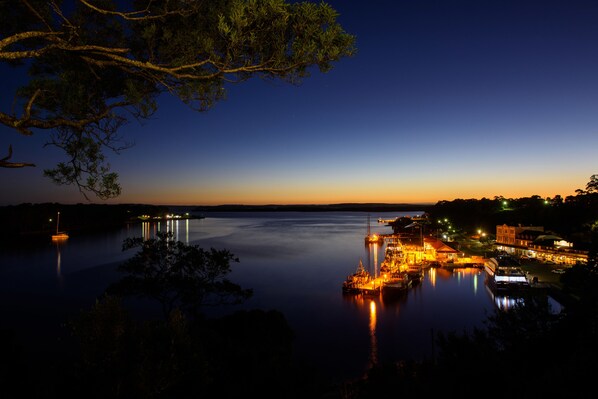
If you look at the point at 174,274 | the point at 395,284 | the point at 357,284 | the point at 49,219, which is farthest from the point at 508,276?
the point at 49,219

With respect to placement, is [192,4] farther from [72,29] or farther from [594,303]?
[594,303]

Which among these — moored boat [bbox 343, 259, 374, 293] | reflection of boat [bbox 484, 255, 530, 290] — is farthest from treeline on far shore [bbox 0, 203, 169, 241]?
reflection of boat [bbox 484, 255, 530, 290]

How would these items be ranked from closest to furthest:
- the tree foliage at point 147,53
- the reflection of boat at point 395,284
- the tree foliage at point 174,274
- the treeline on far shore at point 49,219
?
the tree foliage at point 147,53
the tree foliage at point 174,274
the reflection of boat at point 395,284
the treeline on far shore at point 49,219

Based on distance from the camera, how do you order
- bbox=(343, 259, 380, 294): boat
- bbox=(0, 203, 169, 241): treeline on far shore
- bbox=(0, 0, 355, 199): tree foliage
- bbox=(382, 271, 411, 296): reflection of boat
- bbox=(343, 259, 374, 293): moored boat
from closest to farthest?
bbox=(0, 0, 355, 199): tree foliage, bbox=(382, 271, 411, 296): reflection of boat, bbox=(343, 259, 380, 294): boat, bbox=(343, 259, 374, 293): moored boat, bbox=(0, 203, 169, 241): treeline on far shore

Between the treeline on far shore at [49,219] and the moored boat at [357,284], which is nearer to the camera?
the moored boat at [357,284]

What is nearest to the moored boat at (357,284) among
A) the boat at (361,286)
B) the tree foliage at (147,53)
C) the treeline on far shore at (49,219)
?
the boat at (361,286)

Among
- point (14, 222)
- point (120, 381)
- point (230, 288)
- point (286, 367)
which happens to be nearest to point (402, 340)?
point (230, 288)

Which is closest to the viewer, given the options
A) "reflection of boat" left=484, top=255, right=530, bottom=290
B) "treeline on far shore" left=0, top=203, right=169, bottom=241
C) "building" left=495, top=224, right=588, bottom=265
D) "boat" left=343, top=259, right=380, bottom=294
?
"reflection of boat" left=484, top=255, right=530, bottom=290

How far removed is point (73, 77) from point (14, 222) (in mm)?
80183

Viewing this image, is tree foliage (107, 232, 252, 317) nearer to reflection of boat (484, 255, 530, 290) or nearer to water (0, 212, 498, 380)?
water (0, 212, 498, 380)

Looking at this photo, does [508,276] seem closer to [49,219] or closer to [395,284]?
[395,284]

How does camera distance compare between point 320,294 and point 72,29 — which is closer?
point 72,29

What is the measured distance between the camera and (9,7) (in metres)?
3.90

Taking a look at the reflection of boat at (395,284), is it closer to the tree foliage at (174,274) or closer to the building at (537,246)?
the building at (537,246)
